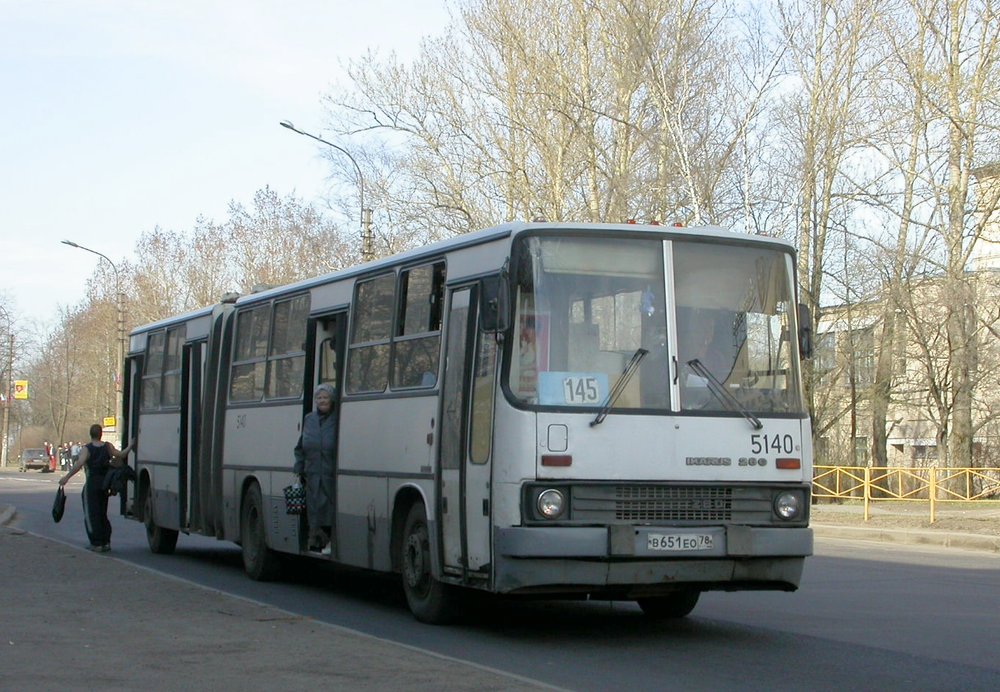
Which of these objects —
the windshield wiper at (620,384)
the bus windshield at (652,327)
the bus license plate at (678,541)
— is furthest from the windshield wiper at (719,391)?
the bus license plate at (678,541)

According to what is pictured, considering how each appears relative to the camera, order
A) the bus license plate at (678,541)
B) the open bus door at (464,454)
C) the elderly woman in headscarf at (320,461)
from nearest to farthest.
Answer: the bus license plate at (678,541), the open bus door at (464,454), the elderly woman in headscarf at (320,461)

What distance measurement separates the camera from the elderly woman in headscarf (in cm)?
1418

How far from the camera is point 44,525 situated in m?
27.7

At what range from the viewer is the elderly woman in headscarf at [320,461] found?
1418cm

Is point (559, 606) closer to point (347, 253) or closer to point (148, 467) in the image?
point (148, 467)

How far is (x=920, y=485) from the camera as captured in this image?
97.7ft

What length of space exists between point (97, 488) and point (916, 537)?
13393mm

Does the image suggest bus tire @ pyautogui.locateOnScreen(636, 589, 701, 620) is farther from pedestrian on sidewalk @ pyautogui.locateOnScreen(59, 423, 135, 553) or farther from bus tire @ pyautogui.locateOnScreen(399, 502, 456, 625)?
pedestrian on sidewalk @ pyautogui.locateOnScreen(59, 423, 135, 553)

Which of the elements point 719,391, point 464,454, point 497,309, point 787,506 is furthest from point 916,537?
point 497,309

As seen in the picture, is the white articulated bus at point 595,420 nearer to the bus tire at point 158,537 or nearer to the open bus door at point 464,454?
the open bus door at point 464,454

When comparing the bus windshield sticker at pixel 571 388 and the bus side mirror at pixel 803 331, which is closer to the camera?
the bus windshield sticker at pixel 571 388

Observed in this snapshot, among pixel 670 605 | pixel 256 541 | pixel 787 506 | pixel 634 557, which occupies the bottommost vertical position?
pixel 670 605

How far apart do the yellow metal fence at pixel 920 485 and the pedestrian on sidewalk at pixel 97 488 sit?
1508cm

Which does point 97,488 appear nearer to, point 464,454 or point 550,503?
point 464,454
